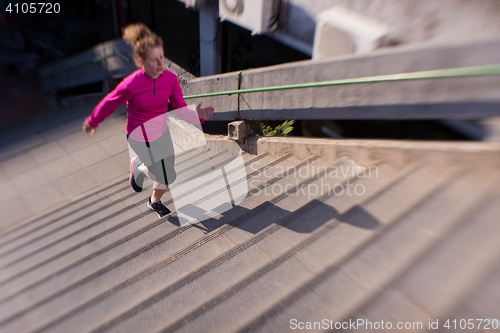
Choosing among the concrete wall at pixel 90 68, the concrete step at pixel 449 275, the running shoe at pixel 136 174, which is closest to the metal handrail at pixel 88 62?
the concrete wall at pixel 90 68

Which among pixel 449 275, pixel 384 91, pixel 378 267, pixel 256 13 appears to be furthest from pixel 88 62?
pixel 449 275

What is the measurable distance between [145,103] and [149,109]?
0.26 feet

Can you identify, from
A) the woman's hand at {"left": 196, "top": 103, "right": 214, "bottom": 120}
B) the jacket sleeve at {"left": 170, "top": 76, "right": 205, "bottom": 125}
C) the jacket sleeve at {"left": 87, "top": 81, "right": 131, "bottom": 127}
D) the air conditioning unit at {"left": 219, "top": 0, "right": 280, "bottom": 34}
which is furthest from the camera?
the air conditioning unit at {"left": 219, "top": 0, "right": 280, "bottom": 34}

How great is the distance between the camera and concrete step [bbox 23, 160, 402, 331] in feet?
7.61

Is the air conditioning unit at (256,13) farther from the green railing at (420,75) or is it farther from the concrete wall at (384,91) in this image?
the green railing at (420,75)

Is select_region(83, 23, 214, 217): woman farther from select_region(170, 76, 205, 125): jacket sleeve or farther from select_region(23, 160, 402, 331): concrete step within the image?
select_region(23, 160, 402, 331): concrete step

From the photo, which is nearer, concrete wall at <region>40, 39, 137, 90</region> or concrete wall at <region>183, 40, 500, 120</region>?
concrete wall at <region>183, 40, 500, 120</region>

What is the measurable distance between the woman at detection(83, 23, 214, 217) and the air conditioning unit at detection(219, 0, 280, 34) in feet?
11.0

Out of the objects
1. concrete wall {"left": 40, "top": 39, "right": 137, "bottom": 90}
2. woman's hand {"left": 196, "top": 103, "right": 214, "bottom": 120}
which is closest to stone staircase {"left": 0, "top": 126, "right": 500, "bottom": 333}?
woman's hand {"left": 196, "top": 103, "right": 214, "bottom": 120}

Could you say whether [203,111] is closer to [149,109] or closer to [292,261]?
[149,109]

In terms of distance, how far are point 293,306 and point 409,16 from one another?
4.06 meters

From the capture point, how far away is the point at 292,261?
2.36m

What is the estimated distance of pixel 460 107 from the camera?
260 cm

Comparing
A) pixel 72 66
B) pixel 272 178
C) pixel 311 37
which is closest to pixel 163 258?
pixel 272 178
